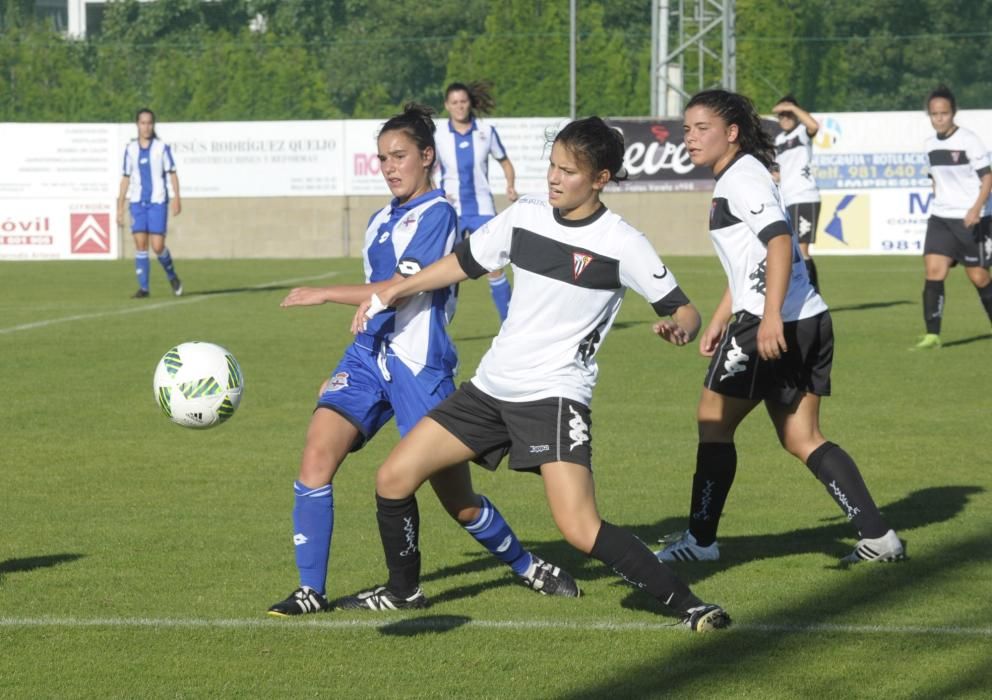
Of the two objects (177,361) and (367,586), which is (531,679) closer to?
(367,586)

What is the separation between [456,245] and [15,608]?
1965 mm

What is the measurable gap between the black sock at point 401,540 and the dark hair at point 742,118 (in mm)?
1916

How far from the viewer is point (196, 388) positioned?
5949 mm

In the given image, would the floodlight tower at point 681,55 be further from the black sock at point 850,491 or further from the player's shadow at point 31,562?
the player's shadow at point 31,562

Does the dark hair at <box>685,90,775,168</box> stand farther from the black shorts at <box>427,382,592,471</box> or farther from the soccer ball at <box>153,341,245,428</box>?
the soccer ball at <box>153,341,245,428</box>

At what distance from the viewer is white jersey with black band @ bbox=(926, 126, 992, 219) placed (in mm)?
13562

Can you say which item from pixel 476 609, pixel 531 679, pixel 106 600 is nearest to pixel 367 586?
pixel 476 609

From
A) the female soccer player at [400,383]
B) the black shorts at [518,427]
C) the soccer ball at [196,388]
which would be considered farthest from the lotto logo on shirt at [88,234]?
the black shorts at [518,427]

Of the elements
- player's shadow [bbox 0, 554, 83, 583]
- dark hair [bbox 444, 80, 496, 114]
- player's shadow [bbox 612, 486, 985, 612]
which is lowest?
player's shadow [bbox 612, 486, 985, 612]

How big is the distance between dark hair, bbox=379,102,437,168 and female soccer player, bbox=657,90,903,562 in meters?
1.01

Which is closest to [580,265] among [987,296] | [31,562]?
[31,562]

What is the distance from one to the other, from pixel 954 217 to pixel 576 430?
9580 millimetres

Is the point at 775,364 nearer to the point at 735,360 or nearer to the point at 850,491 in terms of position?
the point at 735,360

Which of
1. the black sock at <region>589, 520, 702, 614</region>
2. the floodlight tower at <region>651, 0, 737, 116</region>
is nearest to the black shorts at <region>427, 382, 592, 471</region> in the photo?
the black sock at <region>589, 520, 702, 614</region>
